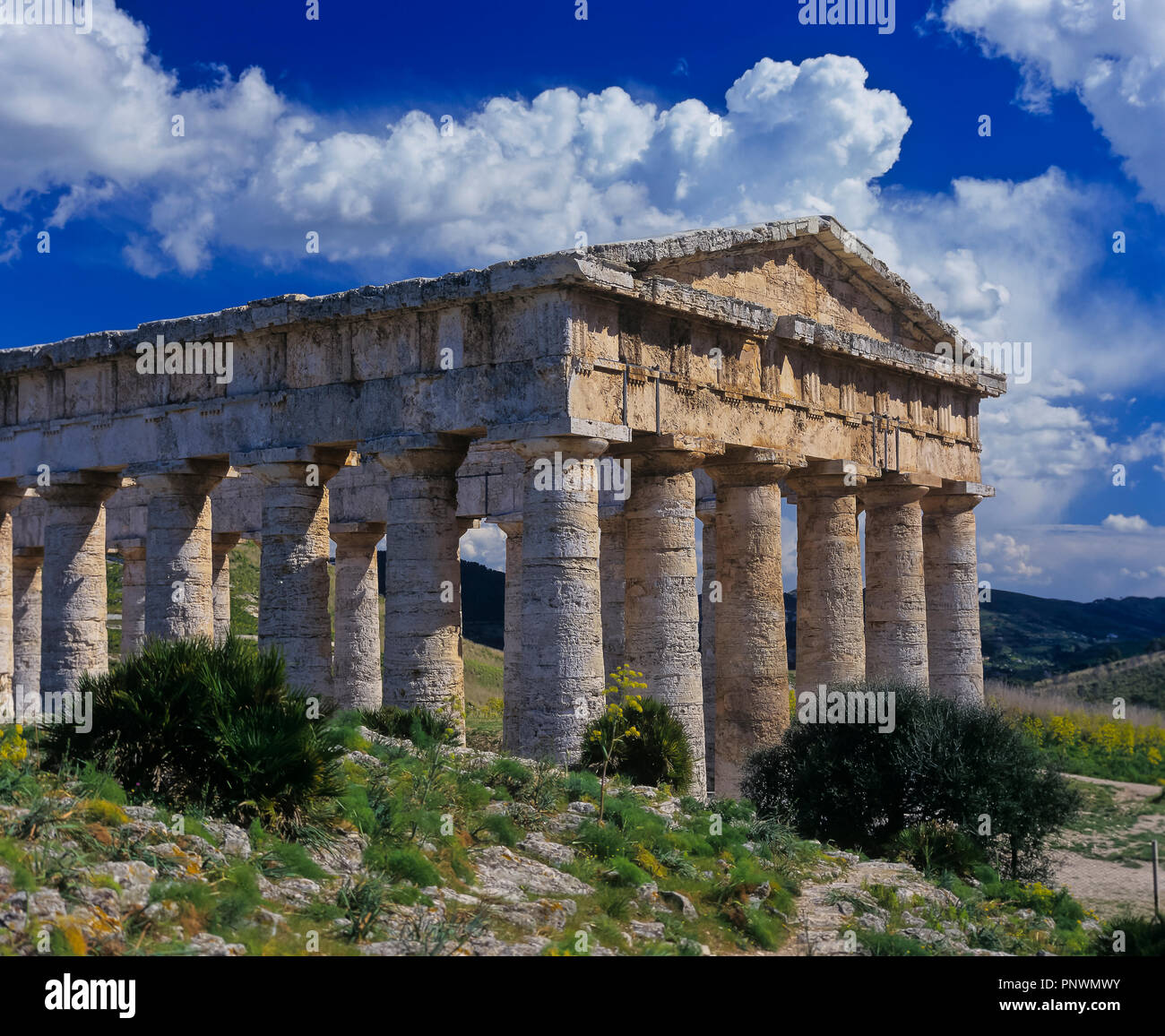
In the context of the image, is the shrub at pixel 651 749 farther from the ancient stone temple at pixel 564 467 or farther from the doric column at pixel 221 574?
the doric column at pixel 221 574

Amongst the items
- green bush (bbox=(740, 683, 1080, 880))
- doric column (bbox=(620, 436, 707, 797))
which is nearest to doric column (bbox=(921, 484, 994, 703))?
green bush (bbox=(740, 683, 1080, 880))

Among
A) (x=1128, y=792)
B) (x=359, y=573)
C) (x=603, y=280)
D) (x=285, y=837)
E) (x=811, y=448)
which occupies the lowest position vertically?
(x=1128, y=792)

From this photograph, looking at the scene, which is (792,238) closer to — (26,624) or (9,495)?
(9,495)

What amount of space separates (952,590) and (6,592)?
67.9 feet

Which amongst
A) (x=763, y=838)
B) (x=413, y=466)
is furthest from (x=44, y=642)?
(x=763, y=838)

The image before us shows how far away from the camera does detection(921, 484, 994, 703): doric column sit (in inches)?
1114

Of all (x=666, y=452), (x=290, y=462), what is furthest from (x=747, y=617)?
(x=290, y=462)

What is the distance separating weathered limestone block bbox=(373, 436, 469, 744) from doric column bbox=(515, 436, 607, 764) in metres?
1.98

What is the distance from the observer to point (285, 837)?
12531 millimetres

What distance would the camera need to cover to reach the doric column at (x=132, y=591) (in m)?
32.1

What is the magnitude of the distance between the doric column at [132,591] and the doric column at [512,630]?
950 cm

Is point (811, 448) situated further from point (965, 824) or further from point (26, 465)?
point (26, 465)

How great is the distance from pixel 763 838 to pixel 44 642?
1567 cm

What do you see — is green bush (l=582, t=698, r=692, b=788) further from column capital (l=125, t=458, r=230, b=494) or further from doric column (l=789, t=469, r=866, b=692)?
column capital (l=125, t=458, r=230, b=494)
